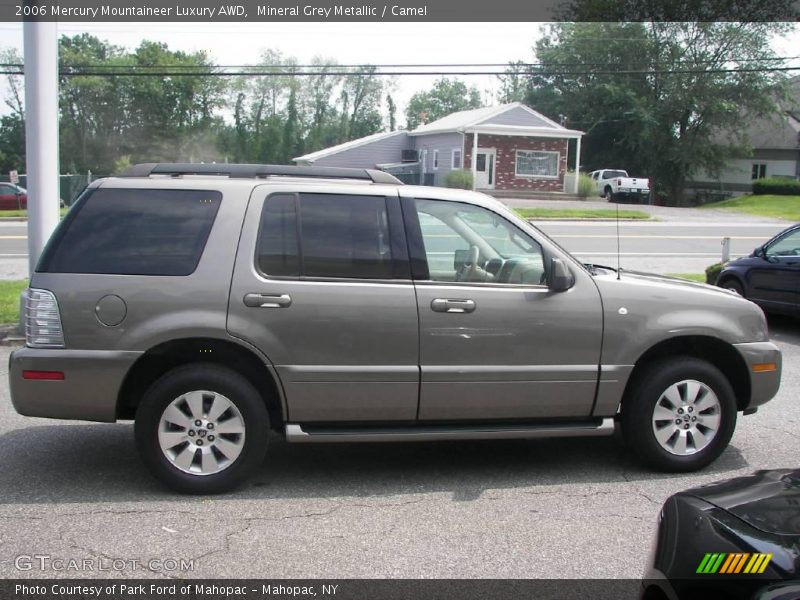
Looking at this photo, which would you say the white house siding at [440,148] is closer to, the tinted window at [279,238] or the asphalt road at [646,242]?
the asphalt road at [646,242]

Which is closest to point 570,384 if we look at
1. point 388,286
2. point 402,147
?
point 388,286

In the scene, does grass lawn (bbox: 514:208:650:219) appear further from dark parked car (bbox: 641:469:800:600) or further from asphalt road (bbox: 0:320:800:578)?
dark parked car (bbox: 641:469:800:600)

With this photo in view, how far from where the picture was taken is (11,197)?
38094 millimetres

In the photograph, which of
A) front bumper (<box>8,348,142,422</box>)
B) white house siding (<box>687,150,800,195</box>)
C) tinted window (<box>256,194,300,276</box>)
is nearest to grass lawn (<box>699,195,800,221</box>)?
white house siding (<box>687,150,800,195</box>)

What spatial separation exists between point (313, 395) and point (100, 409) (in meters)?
1.29

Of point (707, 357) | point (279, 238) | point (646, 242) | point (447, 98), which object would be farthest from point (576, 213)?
point (447, 98)

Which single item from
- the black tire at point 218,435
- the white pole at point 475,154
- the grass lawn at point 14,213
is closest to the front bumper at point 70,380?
the black tire at point 218,435

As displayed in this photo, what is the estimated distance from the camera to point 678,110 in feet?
168

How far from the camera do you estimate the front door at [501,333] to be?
512cm

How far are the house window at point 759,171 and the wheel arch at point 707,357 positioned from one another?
185ft

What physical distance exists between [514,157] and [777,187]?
51.8ft

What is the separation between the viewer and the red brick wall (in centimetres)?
4550

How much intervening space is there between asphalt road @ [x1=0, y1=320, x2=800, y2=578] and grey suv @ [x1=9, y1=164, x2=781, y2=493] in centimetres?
35

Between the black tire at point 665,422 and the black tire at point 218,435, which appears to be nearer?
the black tire at point 218,435
